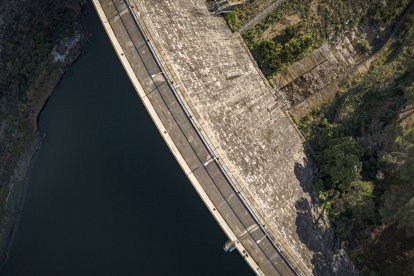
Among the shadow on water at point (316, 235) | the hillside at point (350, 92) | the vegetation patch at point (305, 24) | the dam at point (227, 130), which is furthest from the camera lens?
the vegetation patch at point (305, 24)

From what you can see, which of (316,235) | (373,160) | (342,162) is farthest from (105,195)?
(373,160)

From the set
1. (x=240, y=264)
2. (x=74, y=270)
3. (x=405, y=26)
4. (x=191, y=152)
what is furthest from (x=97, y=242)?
(x=405, y=26)

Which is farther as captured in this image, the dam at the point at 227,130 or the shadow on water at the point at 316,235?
the shadow on water at the point at 316,235

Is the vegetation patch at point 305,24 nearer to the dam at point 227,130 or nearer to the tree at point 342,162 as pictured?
the dam at point 227,130

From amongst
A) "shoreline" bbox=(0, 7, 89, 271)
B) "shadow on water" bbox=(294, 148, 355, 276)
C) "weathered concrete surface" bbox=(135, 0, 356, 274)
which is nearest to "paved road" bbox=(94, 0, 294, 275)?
"weathered concrete surface" bbox=(135, 0, 356, 274)

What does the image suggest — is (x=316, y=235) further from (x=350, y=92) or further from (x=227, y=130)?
(x=350, y=92)

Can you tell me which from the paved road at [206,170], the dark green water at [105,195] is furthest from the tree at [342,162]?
the dark green water at [105,195]
